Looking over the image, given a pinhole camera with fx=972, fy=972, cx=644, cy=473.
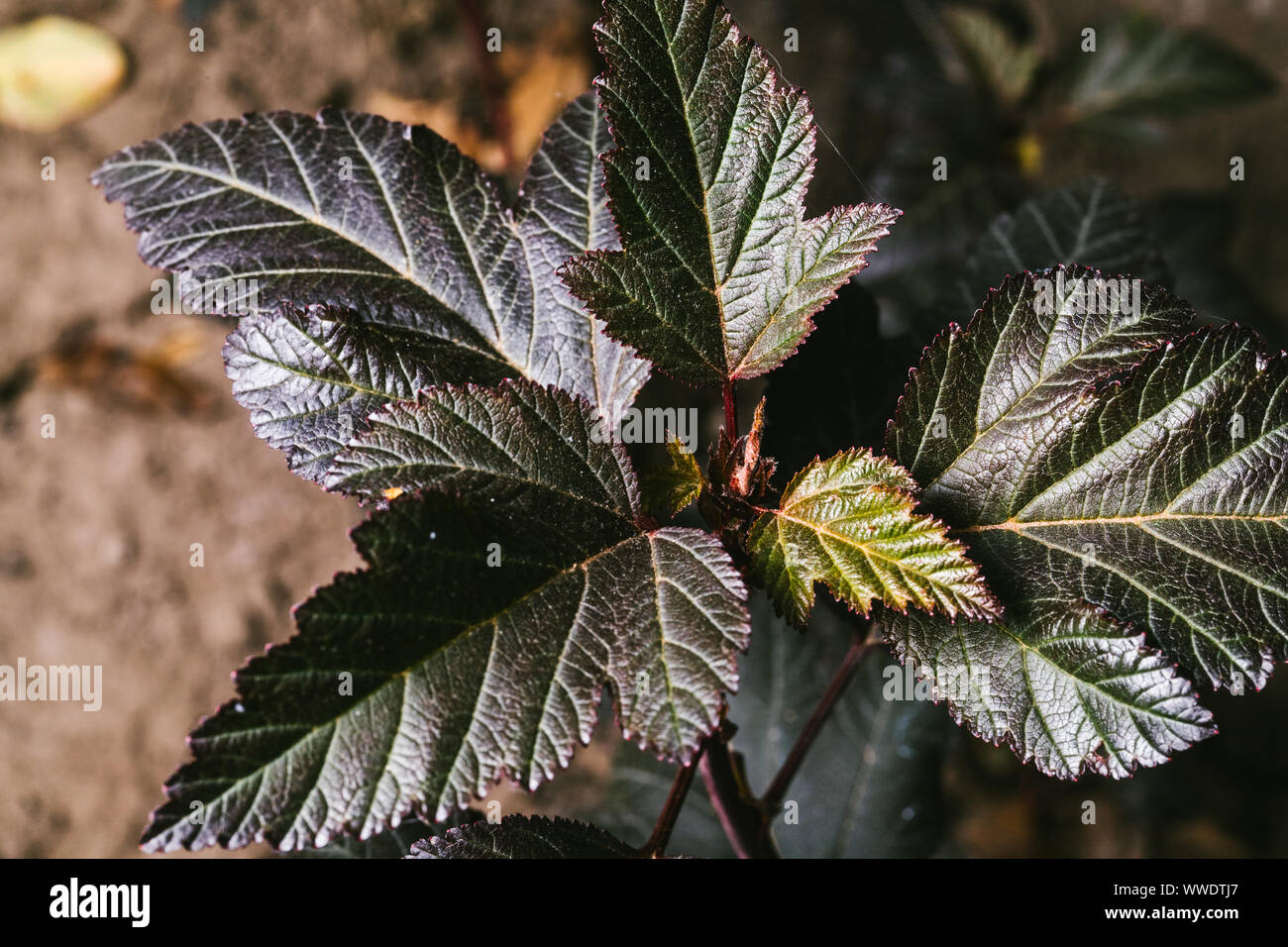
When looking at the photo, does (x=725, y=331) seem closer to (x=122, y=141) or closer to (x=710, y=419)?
(x=710, y=419)

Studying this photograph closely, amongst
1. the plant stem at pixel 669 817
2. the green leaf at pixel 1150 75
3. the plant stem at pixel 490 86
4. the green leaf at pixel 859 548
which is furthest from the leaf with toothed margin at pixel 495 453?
the green leaf at pixel 1150 75

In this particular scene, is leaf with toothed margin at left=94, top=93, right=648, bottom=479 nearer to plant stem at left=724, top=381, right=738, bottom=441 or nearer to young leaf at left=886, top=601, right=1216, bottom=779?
plant stem at left=724, top=381, right=738, bottom=441

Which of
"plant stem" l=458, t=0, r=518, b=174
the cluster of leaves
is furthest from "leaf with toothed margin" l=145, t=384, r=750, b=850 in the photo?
"plant stem" l=458, t=0, r=518, b=174

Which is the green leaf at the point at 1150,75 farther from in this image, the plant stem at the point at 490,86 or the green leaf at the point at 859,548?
the green leaf at the point at 859,548

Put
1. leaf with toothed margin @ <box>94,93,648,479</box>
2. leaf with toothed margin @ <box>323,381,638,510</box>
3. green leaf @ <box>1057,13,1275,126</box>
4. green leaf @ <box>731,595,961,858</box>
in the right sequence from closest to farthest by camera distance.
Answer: leaf with toothed margin @ <box>323,381,638,510</box> < leaf with toothed margin @ <box>94,93,648,479</box> < green leaf @ <box>731,595,961,858</box> < green leaf @ <box>1057,13,1275,126</box>

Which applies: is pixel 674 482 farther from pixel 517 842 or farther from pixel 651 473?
pixel 517 842

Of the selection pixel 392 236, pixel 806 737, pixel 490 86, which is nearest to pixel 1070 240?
pixel 806 737
